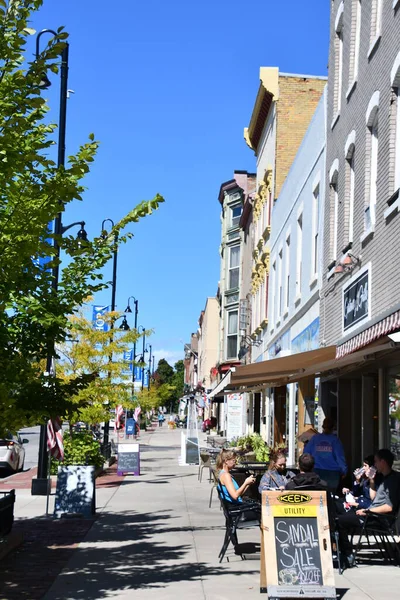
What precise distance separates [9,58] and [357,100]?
9351 mm

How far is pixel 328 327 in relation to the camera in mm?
19125

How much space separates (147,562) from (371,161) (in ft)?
25.1

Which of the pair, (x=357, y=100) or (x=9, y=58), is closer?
(x=9, y=58)

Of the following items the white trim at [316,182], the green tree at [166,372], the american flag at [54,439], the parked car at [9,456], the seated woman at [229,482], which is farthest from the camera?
the green tree at [166,372]

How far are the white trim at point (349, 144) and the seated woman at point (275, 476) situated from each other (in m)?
6.88

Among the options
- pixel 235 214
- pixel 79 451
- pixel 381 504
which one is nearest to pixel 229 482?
pixel 381 504

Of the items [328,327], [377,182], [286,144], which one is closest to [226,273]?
[286,144]

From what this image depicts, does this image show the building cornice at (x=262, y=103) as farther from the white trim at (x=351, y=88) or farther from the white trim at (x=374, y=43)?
the white trim at (x=374, y=43)

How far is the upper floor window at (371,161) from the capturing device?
49.2ft

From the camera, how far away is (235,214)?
6056 centimetres

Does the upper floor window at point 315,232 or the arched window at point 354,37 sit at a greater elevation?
the arched window at point 354,37

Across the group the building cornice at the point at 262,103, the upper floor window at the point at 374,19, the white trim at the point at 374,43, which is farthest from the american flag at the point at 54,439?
the building cornice at the point at 262,103

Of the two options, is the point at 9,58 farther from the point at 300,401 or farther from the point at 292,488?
the point at 300,401

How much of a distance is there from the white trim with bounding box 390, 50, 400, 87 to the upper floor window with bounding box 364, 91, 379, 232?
1.18 m
